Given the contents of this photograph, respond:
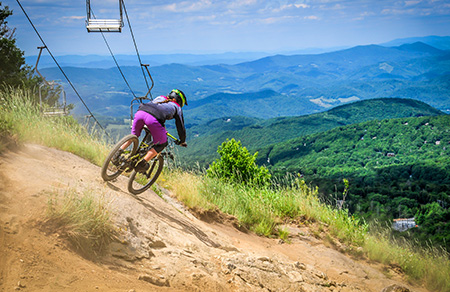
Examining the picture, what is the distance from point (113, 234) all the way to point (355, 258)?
5.10 m

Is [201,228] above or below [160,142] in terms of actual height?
below

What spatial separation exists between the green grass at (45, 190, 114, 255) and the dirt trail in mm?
110

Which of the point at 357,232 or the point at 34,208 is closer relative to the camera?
the point at 34,208

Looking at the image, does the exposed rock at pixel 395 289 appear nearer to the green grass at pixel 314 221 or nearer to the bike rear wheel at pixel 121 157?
the green grass at pixel 314 221

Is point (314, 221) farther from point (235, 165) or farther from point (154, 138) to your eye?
point (154, 138)

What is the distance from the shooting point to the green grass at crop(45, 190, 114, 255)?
3611 mm

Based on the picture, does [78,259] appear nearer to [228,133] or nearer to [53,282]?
[53,282]

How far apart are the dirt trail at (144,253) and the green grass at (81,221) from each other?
110 millimetres

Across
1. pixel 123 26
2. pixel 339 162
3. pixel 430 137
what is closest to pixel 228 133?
pixel 339 162

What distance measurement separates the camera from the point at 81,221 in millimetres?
3705

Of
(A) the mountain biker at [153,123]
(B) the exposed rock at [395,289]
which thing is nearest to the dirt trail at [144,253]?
(B) the exposed rock at [395,289]

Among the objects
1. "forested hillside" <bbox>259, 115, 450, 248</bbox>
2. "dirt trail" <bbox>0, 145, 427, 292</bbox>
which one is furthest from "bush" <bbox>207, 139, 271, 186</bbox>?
"forested hillside" <bbox>259, 115, 450, 248</bbox>

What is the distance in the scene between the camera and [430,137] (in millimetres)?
140625

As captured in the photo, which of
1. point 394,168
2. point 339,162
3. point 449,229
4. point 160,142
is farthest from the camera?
point 339,162
